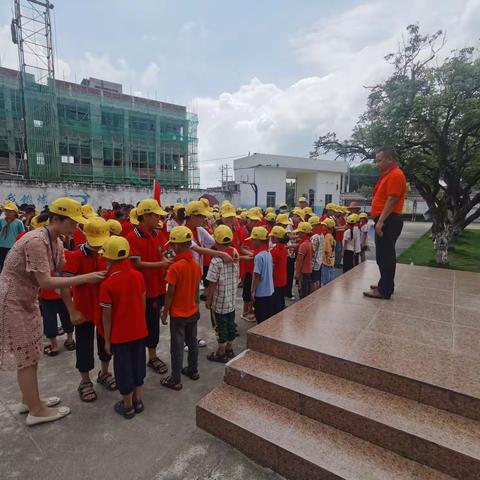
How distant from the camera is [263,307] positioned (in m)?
4.34

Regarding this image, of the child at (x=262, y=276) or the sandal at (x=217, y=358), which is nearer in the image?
the sandal at (x=217, y=358)

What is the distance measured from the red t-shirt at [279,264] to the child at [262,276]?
1.05 feet

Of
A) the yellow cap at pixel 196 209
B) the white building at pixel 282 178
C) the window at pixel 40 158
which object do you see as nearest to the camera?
the yellow cap at pixel 196 209

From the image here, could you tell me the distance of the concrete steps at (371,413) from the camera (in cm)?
213

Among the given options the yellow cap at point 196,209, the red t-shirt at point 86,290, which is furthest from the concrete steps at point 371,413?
the yellow cap at point 196,209

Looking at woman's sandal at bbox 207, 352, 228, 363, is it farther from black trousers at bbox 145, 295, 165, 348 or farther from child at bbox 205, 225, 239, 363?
black trousers at bbox 145, 295, 165, 348

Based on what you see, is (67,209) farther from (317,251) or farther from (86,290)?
(317,251)

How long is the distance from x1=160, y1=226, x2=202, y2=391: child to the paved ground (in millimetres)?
350

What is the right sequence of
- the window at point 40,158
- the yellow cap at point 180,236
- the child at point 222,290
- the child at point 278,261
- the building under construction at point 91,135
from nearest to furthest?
the yellow cap at point 180,236
the child at point 222,290
the child at point 278,261
the building under construction at point 91,135
the window at point 40,158

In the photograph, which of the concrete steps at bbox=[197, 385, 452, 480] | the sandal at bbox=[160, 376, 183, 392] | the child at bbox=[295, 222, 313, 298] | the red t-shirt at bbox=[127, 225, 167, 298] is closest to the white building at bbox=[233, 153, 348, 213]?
the child at bbox=[295, 222, 313, 298]

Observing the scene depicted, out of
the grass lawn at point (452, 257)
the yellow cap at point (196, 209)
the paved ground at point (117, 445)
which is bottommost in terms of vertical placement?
the grass lawn at point (452, 257)

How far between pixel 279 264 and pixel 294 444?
2497mm

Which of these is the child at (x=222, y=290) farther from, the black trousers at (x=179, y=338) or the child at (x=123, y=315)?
the child at (x=123, y=315)

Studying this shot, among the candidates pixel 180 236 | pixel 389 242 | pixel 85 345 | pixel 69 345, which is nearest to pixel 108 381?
pixel 85 345
